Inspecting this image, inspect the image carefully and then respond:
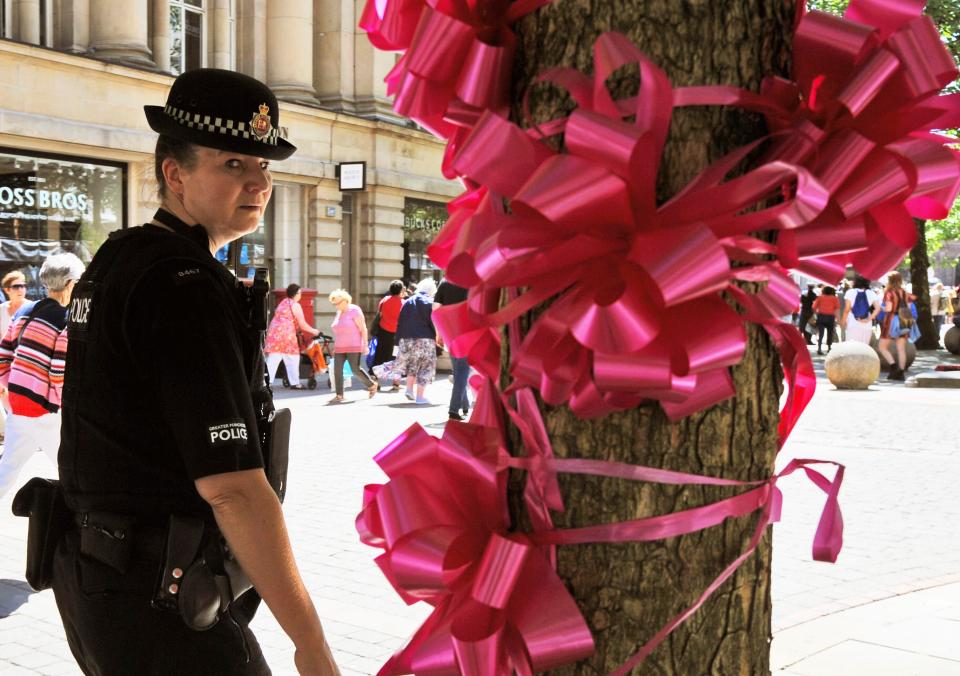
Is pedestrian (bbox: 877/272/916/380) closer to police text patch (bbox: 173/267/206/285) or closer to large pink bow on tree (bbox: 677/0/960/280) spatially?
police text patch (bbox: 173/267/206/285)

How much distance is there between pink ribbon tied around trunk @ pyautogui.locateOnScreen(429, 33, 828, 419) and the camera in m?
1.38

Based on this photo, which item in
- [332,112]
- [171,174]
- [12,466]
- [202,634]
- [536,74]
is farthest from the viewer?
[332,112]

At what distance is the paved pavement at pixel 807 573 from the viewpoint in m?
5.07

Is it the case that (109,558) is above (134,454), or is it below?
below

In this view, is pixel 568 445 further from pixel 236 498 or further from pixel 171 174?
pixel 171 174

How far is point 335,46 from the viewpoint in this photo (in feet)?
90.2

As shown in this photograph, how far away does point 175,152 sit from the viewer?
8.18 ft

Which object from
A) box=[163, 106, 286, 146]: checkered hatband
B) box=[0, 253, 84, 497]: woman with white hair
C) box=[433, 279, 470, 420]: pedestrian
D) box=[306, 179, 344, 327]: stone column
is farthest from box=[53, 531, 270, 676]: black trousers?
box=[306, 179, 344, 327]: stone column

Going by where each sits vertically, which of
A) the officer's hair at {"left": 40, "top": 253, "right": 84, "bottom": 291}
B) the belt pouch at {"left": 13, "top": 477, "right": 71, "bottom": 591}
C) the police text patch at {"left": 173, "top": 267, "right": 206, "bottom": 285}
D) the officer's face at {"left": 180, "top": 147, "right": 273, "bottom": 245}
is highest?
the officer's face at {"left": 180, "top": 147, "right": 273, "bottom": 245}

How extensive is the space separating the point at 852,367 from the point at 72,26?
14.8 m

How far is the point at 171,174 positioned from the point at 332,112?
79.8ft

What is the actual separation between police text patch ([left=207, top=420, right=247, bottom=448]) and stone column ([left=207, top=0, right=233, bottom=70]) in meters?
23.5

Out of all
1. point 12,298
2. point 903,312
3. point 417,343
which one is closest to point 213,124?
point 12,298

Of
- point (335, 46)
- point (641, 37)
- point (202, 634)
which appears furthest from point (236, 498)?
point (335, 46)
